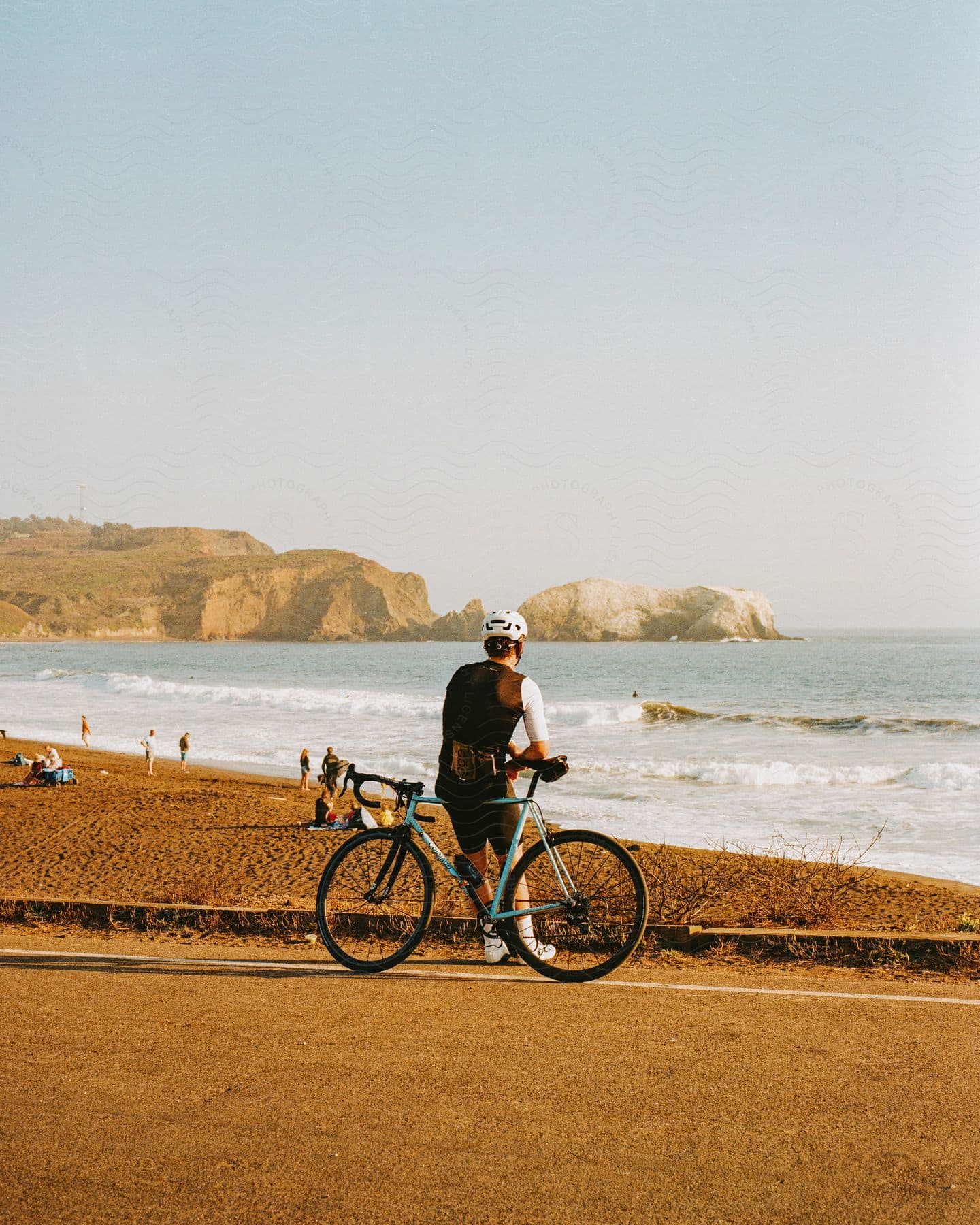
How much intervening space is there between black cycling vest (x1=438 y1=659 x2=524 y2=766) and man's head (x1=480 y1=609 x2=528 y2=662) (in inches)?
4.4

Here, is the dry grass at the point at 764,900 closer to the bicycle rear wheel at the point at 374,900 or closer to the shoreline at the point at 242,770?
the bicycle rear wheel at the point at 374,900

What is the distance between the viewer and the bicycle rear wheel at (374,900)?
6121 millimetres

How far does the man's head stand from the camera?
6.06m

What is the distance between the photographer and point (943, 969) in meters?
6.23

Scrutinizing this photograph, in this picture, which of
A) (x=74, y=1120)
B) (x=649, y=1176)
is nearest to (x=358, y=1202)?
(x=649, y=1176)

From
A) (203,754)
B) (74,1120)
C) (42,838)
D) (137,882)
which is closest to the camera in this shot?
(74,1120)

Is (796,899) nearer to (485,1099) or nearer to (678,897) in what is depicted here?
(678,897)

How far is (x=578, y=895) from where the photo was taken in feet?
19.8

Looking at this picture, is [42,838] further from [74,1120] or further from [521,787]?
[74,1120]

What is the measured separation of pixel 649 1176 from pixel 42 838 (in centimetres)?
1358

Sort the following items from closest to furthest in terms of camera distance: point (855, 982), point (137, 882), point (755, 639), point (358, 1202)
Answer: point (358, 1202) < point (855, 982) < point (137, 882) < point (755, 639)

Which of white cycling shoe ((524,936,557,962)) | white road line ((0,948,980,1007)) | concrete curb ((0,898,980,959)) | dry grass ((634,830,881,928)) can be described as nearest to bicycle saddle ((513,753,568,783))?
white cycling shoe ((524,936,557,962))

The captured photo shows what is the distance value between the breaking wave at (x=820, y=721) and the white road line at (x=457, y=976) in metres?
40.9

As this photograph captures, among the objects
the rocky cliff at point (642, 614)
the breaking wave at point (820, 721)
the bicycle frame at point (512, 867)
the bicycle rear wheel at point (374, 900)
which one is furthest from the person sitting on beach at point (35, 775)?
the rocky cliff at point (642, 614)
